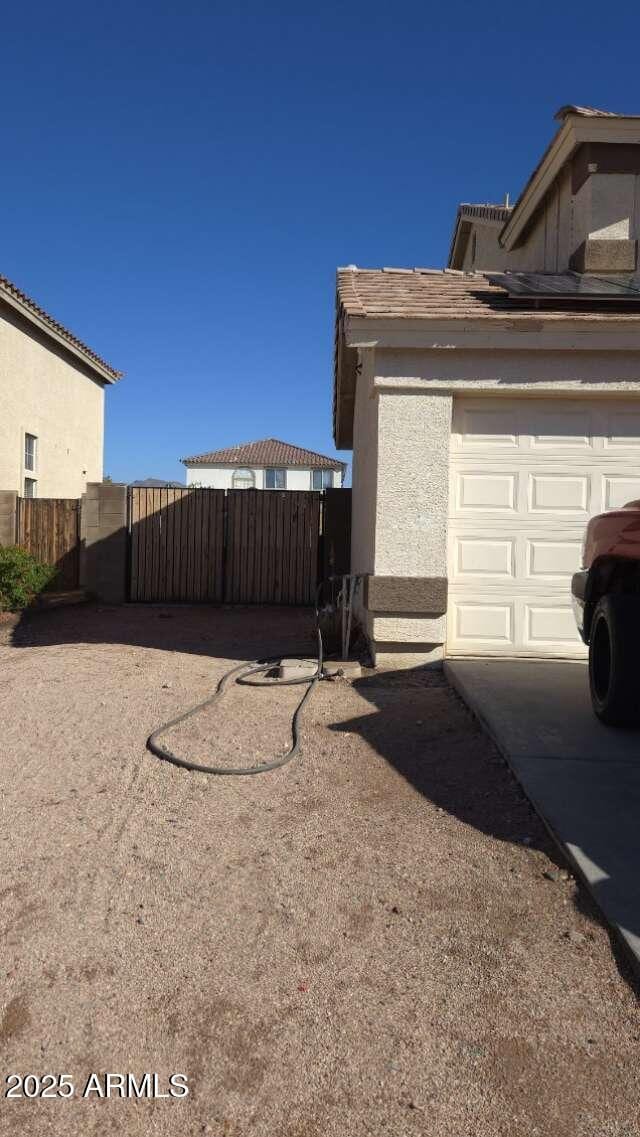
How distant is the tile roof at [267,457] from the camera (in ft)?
155

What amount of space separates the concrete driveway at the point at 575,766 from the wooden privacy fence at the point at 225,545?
7211 millimetres

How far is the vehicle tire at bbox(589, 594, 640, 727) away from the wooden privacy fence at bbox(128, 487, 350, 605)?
889 cm

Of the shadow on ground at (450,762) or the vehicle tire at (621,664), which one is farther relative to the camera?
the vehicle tire at (621,664)

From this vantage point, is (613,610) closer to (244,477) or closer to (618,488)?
(618,488)

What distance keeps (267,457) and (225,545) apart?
35.3 metres

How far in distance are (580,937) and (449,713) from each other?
2983 millimetres

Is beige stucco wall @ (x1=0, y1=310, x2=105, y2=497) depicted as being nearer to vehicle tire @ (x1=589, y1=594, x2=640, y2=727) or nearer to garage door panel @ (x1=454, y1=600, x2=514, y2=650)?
garage door panel @ (x1=454, y1=600, x2=514, y2=650)

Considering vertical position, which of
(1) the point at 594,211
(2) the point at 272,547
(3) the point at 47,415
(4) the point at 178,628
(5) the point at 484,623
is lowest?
(4) the point at 178,628

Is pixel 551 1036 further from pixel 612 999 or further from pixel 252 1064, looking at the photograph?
pixel 252 1064

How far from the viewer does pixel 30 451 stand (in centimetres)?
1686

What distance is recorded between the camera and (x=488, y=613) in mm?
7402

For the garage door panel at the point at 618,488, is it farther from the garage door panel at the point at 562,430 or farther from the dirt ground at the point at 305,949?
the dirt ground at the point at 305,949

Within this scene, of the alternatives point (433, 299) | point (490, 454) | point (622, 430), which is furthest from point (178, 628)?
point (622, 430)

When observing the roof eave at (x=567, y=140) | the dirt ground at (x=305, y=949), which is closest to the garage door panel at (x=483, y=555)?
the dirt ground at (x=305, y=949)
